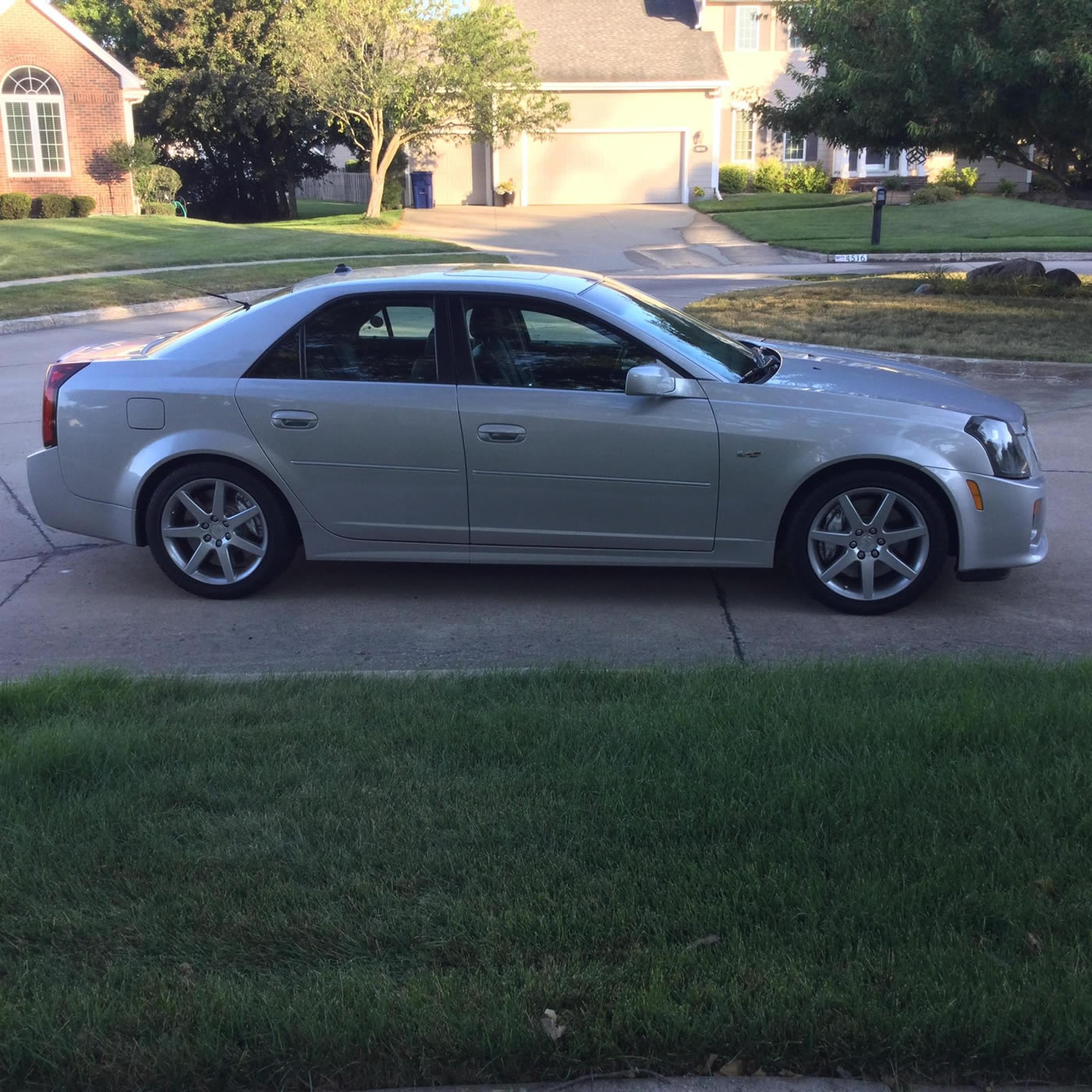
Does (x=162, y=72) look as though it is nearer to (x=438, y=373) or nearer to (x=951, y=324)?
(x=951, y=324)

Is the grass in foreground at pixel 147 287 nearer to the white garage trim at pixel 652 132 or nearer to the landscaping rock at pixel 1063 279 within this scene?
the landscaping rock at pixel 1063 279

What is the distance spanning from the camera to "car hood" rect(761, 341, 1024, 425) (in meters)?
6.08

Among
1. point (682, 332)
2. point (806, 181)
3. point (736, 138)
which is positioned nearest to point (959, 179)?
point (806, 181)

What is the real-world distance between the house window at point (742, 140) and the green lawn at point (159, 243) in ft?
53.1

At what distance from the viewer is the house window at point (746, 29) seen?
141 ft

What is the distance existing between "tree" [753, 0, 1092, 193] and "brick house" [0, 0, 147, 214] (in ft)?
78.7

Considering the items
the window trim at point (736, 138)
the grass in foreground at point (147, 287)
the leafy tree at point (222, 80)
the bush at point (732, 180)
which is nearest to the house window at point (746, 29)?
the window trim at point (736, 138)

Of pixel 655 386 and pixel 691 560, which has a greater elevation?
pixel 655 386

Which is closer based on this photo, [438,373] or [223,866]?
[223,866]

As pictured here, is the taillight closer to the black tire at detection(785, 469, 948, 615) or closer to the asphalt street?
the asphalt street

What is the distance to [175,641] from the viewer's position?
19.2 feet

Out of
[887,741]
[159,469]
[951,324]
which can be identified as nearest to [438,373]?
[159,469]

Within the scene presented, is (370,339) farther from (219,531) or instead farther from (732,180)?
(732,180)

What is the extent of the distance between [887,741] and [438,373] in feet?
9.89
